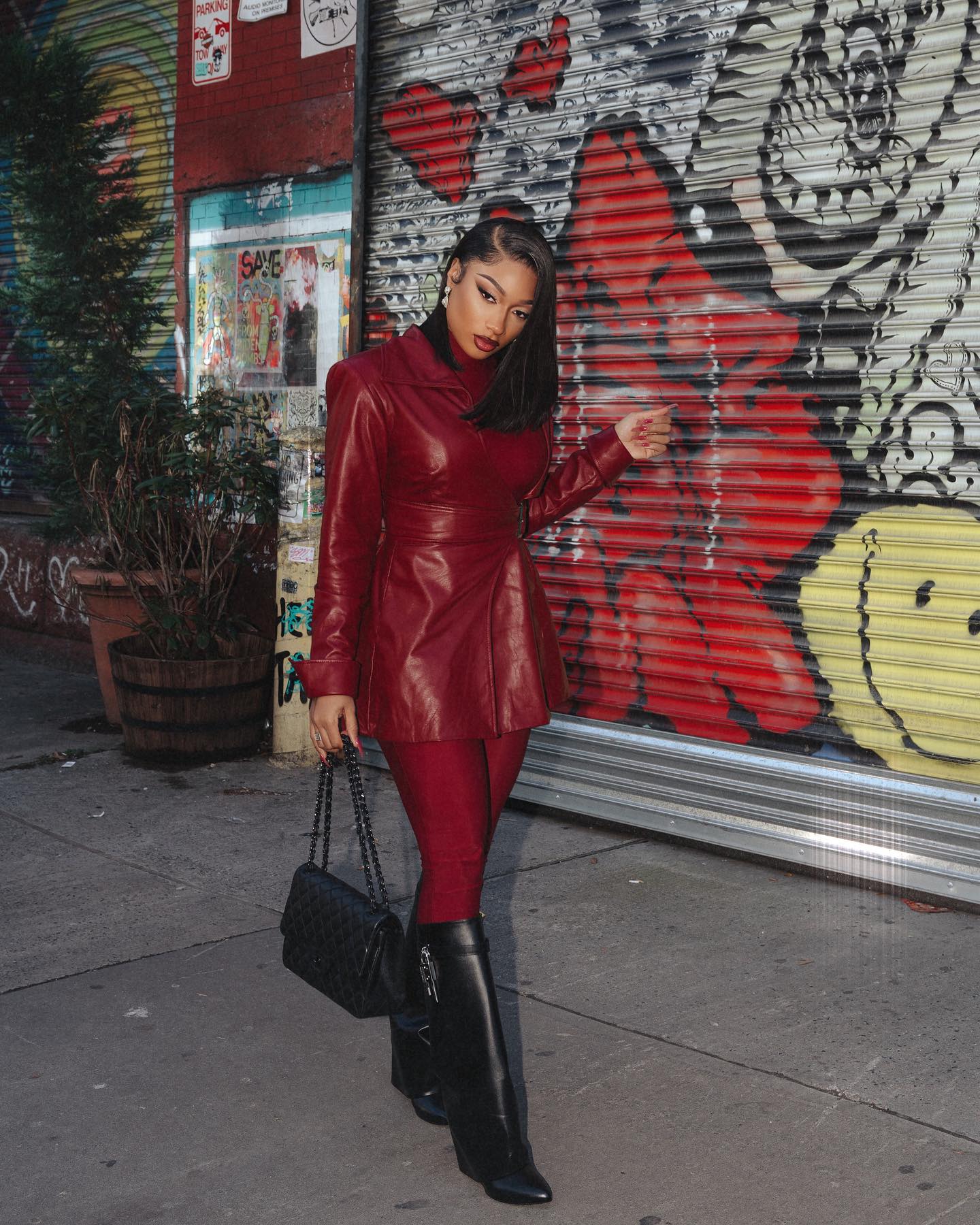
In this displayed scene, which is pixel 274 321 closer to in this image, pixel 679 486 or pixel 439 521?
pixel 679 486

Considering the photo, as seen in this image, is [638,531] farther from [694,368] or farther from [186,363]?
[186,363]

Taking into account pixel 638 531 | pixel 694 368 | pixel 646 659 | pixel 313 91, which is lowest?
pixel 646 659

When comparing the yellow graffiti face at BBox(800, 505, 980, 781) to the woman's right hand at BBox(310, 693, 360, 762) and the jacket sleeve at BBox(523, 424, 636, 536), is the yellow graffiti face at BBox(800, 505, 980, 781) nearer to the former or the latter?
the jacket sleeve at BBox(523, 424, 636, 536)

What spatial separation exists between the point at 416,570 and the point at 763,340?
2709 mm

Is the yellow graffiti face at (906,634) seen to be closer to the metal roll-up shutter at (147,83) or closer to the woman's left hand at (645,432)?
the woman's left hand at (645,432)

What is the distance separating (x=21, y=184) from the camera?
8391 mm

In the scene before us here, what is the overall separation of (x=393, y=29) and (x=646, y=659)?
3.34 m

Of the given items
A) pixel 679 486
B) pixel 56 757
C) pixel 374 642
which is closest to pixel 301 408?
pixel 56 757

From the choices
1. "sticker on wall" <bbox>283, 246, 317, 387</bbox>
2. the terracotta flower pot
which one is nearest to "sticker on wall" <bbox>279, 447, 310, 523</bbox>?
Answer: "sticker on wall" <bbox>283, 246, 317, 387</bbox>

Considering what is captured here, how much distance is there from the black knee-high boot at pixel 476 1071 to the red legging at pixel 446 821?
47 millimetres

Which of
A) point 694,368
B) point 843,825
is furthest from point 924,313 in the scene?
point 843,825

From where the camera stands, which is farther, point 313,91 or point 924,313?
point 313,91

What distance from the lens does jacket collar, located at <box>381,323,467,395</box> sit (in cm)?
291

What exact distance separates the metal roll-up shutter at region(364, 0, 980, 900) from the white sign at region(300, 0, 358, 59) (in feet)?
3.15
